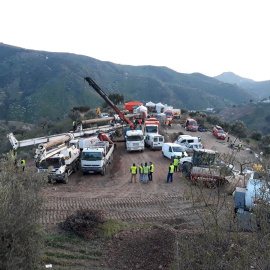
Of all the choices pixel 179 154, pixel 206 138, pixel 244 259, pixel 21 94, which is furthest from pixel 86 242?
pixel 21 94

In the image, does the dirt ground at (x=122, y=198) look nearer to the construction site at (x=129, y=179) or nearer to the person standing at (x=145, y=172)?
the construction site at (x=129, y=179)

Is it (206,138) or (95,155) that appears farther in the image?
(206,138)

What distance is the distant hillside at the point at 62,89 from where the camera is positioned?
93.0 meters

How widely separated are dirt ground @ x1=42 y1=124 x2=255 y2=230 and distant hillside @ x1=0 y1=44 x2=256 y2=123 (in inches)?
2779

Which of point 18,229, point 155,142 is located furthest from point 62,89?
point 18,229

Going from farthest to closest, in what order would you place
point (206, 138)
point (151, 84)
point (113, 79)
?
1. point (113, 79)
2. point (151, 84)
3. point (206, 138)

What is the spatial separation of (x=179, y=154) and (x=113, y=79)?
464 feet

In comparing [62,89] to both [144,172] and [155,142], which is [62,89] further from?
[144,172]

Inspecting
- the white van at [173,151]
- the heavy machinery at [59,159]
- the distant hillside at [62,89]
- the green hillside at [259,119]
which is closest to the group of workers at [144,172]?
the heavy machinery at [59,159]

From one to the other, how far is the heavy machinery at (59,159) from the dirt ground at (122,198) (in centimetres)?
72

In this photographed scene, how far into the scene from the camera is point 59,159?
57.9 feet

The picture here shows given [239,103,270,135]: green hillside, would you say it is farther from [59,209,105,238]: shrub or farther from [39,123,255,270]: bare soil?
[59,209,105,238]: shrub

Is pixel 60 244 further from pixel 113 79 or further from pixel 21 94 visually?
pixel 113 79

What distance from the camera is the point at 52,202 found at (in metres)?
14.3
